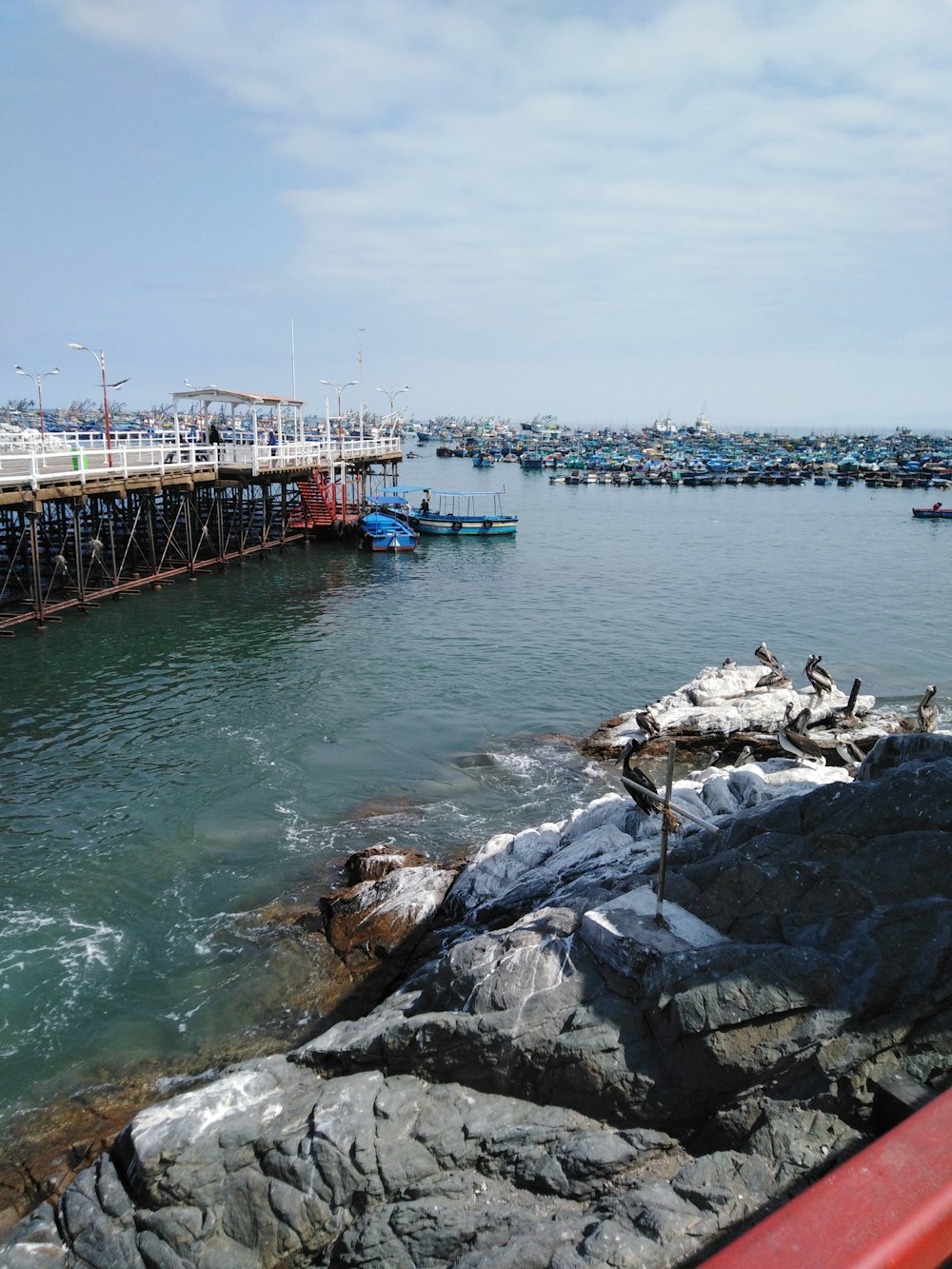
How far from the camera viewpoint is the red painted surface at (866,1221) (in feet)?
5.02

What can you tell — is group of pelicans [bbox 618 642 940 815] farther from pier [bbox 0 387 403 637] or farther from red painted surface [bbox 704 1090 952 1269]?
pier [bbox 0 387 403 637]

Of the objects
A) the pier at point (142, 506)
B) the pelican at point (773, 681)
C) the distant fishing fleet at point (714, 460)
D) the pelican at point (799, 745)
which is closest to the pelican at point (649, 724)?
the pelican at point (799, 745)

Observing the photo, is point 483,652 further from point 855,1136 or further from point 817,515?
point 817,515

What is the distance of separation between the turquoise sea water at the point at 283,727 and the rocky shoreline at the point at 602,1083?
362 cm

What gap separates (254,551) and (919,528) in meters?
53.2

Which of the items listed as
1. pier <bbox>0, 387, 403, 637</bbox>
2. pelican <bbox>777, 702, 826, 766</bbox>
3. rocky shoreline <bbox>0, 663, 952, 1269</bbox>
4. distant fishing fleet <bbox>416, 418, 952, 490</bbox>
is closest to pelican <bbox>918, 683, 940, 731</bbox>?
pelican <bbox>777, 702, 826, 766</bbox>

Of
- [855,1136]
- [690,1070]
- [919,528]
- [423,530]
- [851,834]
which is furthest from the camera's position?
[919,528]

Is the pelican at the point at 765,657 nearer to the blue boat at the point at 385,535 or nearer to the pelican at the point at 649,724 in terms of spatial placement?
the pelican at the point at 649,724

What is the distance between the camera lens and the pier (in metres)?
30.2

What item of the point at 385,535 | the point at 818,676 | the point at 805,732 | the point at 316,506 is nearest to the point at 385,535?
the point at 385,535

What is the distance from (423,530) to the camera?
57.7 metres

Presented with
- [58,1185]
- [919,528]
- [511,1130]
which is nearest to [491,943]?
[511,1130]

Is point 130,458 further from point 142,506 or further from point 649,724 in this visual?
point 649,724

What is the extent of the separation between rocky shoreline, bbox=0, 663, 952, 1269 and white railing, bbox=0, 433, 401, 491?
24289 mm
